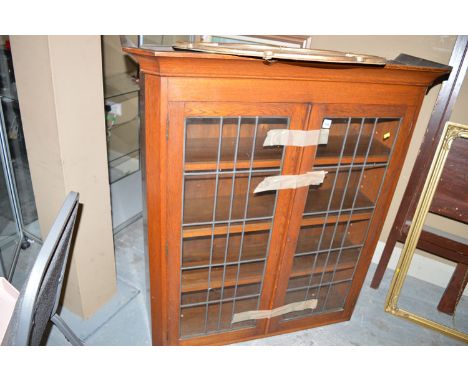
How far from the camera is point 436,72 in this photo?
4.54 ft

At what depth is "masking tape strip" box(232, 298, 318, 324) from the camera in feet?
5.69

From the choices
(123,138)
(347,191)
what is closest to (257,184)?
(347,191)

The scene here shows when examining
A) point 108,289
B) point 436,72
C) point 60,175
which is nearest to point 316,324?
point 108,289

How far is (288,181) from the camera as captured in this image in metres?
1.43

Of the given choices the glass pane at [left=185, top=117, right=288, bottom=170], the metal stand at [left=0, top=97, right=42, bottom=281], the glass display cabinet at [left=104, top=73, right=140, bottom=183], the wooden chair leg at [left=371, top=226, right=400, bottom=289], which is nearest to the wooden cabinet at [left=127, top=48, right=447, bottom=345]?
the glass pane at [left=185, top=117, right=288, bottom=170]

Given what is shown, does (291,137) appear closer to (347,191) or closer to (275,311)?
(347,191)

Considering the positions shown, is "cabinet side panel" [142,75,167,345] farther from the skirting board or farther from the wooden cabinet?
the skirting board

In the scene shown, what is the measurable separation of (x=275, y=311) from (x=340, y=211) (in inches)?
23.4

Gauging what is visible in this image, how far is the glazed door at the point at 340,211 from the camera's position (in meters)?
1.48

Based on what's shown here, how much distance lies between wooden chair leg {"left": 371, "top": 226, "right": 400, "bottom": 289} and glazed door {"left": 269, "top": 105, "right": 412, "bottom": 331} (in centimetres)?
42

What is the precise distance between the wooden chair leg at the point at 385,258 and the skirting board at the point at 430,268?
0.64ft

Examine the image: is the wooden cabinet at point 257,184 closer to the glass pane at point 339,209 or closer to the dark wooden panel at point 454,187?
the glass pane at point 339,209

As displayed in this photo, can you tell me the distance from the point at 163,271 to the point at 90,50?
0.91 m

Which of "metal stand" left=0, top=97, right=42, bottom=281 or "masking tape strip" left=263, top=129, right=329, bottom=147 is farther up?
"masking tape strip" left=263, top=129, right=329, bottom=147
